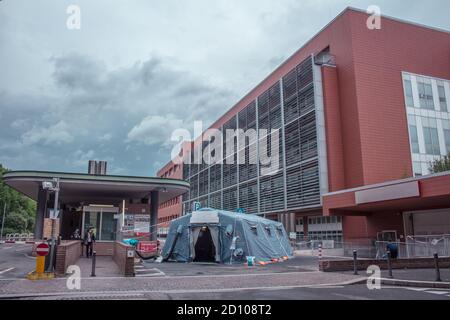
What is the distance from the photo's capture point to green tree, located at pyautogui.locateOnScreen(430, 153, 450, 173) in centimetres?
3791

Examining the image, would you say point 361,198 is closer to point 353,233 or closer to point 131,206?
point 353,233

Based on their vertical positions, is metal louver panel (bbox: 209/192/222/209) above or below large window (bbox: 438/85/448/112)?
below

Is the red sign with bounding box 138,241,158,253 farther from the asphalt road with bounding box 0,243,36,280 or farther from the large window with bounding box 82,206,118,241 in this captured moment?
the asphalt road with bounding box 0,243,36,280

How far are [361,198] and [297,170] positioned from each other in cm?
1484

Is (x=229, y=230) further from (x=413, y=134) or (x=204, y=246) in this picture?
(x=413, y=134)

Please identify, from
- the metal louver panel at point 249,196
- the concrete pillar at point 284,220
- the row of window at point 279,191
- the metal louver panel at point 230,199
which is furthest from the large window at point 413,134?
the metal louver panel at point 230,199

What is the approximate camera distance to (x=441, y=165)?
38.3 metres

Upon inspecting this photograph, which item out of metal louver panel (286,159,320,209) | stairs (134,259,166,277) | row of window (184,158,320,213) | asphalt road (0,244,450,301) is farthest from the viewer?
row of window (184,158,320,213)

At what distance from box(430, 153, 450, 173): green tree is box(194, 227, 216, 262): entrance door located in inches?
1010

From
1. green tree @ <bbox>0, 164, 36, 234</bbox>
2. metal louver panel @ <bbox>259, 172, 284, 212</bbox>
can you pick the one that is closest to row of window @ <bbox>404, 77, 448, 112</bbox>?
metal louver panel @ <bbox>259, 172, 284, 212</bbox>

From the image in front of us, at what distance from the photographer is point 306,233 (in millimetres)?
47375

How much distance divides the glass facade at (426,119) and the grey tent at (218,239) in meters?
22.9

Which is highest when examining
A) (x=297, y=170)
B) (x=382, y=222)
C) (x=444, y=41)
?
(x=444, y=41)
